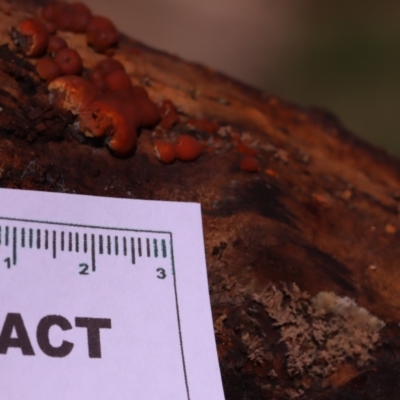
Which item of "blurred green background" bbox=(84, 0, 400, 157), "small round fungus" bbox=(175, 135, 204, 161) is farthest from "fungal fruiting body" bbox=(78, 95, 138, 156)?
"blurred green background" bbox=(84, 0, 400, 157)

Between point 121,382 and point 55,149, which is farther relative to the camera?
point 55,149

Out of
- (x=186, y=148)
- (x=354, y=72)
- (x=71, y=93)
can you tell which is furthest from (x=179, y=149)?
(x=354, y=72)

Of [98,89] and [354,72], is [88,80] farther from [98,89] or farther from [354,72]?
[354,72]

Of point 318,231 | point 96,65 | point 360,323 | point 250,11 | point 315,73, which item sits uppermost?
point 250,11

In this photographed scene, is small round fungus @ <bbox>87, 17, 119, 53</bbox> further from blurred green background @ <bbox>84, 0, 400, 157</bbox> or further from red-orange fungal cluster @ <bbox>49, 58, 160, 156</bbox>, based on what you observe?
blurred green background @ <bbox>84, 0, 400, 157</bbox>

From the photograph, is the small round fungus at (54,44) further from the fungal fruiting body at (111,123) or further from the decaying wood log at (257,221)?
the fungal fruiting body at (111,123)

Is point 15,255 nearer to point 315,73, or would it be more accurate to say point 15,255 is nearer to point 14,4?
point 14,4

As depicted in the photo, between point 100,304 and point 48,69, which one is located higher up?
point 48,69


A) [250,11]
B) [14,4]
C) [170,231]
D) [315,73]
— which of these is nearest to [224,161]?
[170,231]
